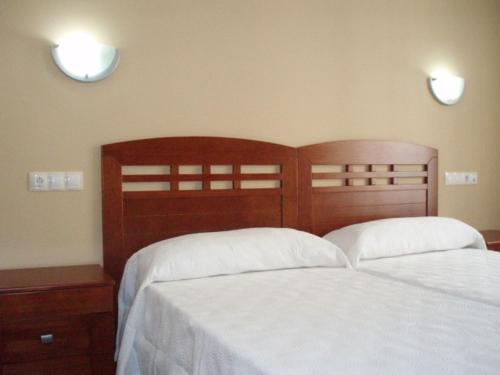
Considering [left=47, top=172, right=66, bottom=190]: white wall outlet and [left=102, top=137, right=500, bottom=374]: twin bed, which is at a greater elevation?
[left=47, top=172, right=66, bottom=190]: white wall outlet

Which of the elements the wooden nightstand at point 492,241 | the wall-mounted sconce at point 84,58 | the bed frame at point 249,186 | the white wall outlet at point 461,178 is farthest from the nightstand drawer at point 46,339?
the white wall outlet at point 461,178

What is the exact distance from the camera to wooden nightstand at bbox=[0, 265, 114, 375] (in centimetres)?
202

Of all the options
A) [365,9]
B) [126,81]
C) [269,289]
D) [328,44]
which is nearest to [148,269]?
[269,289]

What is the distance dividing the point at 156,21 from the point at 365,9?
1.33 meters

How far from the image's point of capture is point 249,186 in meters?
2.83

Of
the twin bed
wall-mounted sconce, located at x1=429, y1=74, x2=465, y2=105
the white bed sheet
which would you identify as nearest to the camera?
the white bed sheet

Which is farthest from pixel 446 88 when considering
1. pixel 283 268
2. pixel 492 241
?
pixel 283 268

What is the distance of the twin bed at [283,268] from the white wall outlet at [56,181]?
192 millimetres

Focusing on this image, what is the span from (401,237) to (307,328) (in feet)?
4.63

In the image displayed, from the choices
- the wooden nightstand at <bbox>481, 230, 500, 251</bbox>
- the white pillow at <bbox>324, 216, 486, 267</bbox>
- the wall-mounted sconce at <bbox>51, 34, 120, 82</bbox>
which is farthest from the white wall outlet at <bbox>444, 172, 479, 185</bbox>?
the wall-mounted sconce at <bbox>51, 34, 120, 82</bbox>

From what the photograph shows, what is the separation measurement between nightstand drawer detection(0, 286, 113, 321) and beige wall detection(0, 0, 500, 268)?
0.40 metres

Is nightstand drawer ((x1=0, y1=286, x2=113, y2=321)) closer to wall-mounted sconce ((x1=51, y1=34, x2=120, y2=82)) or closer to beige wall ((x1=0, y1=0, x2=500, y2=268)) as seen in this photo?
beige wall ((x1=0, y1=0, x2=500, y2=268))

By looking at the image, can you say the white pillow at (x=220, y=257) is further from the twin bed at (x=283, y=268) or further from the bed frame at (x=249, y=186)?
the bed frame at (x=249, y=186)

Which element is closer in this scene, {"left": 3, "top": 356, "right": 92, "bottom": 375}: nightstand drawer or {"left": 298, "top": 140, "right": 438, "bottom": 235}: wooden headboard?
{"left": 3, "top": 356, "right": 92, "bottom": 375}: nightstand drawer
